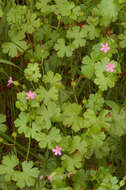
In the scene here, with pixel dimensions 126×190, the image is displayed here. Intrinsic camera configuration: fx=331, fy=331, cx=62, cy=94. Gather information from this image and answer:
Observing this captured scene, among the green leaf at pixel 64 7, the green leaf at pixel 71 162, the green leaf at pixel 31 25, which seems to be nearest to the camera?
the green leaf at pixel 71 162

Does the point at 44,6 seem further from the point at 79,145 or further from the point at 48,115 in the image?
the point at 79,145

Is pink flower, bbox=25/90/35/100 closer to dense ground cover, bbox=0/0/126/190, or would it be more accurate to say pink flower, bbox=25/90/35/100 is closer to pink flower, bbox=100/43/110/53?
dense ground cover, bbox=0/0/126/190

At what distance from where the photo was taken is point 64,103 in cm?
223

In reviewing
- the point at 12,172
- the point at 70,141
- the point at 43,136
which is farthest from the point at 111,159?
the point at 12,172

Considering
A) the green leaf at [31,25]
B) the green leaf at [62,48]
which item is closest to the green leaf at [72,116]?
the green leaf at [62,48]

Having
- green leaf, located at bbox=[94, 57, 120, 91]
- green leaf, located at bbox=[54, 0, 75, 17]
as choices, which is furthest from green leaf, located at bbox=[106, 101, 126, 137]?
green leaf, located at bbox=[54, 0, 75, 17]

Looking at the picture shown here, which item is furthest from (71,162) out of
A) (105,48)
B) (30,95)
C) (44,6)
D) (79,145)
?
(44,6)

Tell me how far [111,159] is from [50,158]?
0.42 meters

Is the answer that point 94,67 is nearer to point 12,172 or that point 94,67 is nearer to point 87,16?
point 87,16

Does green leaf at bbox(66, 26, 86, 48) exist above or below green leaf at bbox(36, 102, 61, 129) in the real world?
above

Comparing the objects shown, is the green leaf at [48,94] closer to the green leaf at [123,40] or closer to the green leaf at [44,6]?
the green leaf at [123,40]

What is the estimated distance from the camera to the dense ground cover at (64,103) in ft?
6.84

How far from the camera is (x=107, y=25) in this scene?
8.21ft

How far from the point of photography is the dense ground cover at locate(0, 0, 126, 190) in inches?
82.1
